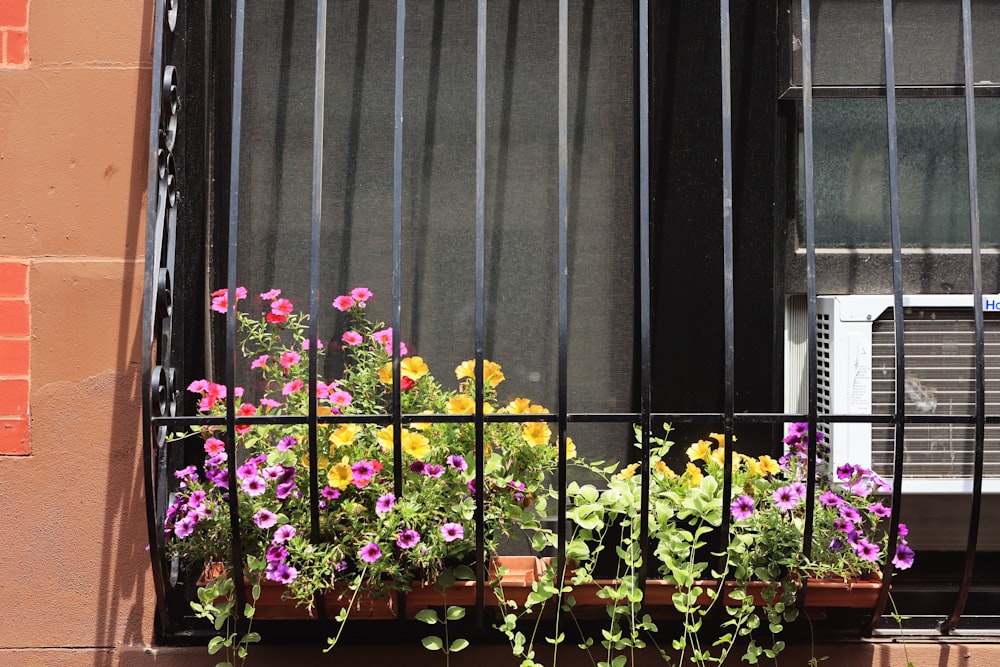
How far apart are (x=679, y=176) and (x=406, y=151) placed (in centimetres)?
75

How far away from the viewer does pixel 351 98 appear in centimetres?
240

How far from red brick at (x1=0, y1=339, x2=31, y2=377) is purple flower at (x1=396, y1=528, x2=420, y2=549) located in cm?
108

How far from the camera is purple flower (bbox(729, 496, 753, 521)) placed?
1.98 m

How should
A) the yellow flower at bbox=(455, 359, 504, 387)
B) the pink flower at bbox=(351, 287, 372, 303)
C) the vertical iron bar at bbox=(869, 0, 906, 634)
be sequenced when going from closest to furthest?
the vertical iron bar at bbox=(869, 0, 906, 634)
the yellow flower at bbox=(455, 359, 504, 387)
the pink flower at bbox=(351, 287, 372, 303)

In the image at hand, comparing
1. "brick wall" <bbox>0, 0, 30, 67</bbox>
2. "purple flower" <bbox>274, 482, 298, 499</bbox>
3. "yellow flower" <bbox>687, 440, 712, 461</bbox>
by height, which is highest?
"brick wall" <bbox>0, 0, 30, 67</bbox>

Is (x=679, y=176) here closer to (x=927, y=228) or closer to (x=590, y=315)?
(x=590, y=315)

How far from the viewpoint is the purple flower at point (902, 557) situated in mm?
1985

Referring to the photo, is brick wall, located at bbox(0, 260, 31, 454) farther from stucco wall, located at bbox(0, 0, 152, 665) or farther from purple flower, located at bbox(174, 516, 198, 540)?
purple flower, located at bbox(174, 516, 198, 540)

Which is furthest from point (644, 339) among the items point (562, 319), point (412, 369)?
point (412, 369)

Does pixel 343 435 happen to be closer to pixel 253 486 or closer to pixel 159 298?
pixel 253 486

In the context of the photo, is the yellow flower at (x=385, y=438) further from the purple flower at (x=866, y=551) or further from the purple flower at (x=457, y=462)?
the purple flower at (x=866, y=551)

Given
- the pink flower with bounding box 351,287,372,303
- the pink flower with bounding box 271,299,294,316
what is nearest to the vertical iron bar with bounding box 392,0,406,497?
the pink flower with bounding box 351,287,372,303

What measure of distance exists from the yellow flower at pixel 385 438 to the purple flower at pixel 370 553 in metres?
0.24

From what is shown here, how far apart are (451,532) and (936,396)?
1328mm
